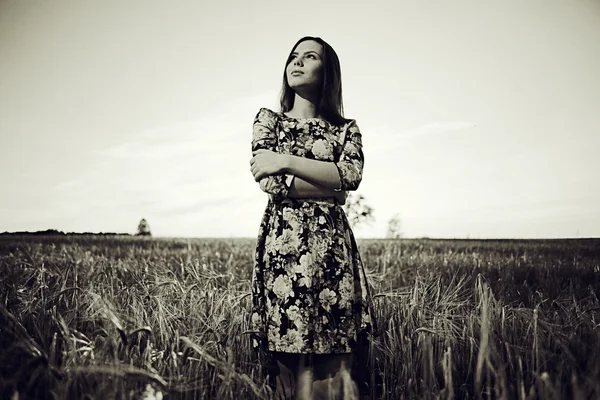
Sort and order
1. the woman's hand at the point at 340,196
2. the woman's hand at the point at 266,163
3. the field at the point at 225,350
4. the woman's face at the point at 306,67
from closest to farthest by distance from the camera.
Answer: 1. the field at the point at 225,350
2. the woman's hand at the point at 266,163
3. the woman's hand at the point at 340,196
4. the woman's face at the point at 306,67

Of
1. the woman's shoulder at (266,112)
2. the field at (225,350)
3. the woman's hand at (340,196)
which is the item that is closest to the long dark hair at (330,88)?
the woman's shoulder at (266,112)

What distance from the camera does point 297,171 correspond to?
6.44 feet

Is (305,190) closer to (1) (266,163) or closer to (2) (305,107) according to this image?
(1) (266,163)

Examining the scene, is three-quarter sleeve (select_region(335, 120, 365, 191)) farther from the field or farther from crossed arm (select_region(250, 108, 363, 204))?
the field

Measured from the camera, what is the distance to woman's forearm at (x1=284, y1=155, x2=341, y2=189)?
1.96 meters

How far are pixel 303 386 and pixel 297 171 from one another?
0.96 meters

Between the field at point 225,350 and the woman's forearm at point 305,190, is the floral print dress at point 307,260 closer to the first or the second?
the woman's forearm at point 305,190

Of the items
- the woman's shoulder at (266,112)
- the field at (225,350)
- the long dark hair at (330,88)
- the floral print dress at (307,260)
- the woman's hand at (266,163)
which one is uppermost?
the long dark hair at (330,88)

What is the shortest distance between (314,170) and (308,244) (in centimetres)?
34

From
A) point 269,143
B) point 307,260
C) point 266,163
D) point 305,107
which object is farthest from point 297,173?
point 305,107

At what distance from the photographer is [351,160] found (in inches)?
82.6

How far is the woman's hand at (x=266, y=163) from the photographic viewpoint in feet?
6.41

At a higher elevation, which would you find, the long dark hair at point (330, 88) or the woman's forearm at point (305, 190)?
the long dark hair at point (330, 88)

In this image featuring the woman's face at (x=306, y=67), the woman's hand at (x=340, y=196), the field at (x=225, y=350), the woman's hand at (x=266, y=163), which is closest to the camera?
the field at (x=225, y=350)
